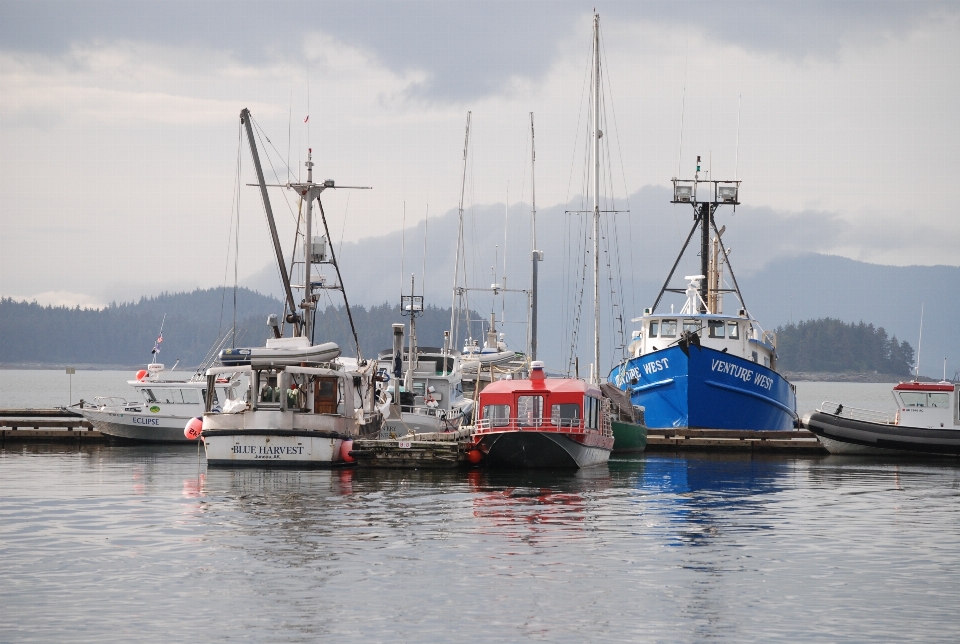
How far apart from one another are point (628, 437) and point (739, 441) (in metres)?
5.22

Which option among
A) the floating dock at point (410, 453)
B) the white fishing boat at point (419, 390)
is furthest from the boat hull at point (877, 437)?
the floating dock at point (410, 453)

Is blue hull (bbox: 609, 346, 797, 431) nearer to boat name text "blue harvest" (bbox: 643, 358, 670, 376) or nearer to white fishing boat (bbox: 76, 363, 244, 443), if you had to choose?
boat name text "blue harvest" (bbox: 643, 358, 670, 376)

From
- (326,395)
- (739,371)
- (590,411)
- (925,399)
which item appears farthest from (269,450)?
(925,399)

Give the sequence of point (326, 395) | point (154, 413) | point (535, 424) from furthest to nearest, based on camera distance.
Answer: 1. point (154, 413)
2. point (326, 395)
3. point (535, 424)

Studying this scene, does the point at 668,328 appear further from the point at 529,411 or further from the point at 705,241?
the point at 529,411

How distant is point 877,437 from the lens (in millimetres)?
49000

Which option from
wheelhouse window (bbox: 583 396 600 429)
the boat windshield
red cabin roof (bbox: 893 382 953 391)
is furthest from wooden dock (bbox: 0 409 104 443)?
the boat windshield

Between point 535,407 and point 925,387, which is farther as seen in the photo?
point 925,387

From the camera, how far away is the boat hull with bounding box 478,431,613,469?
3853cm

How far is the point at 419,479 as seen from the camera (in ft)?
121

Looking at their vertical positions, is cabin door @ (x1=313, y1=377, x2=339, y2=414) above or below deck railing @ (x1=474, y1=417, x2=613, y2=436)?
above

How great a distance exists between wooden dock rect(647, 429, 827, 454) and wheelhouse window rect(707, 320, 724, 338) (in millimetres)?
6198

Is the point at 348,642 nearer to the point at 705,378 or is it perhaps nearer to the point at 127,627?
the point at 127,627

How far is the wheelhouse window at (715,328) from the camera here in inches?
2283
